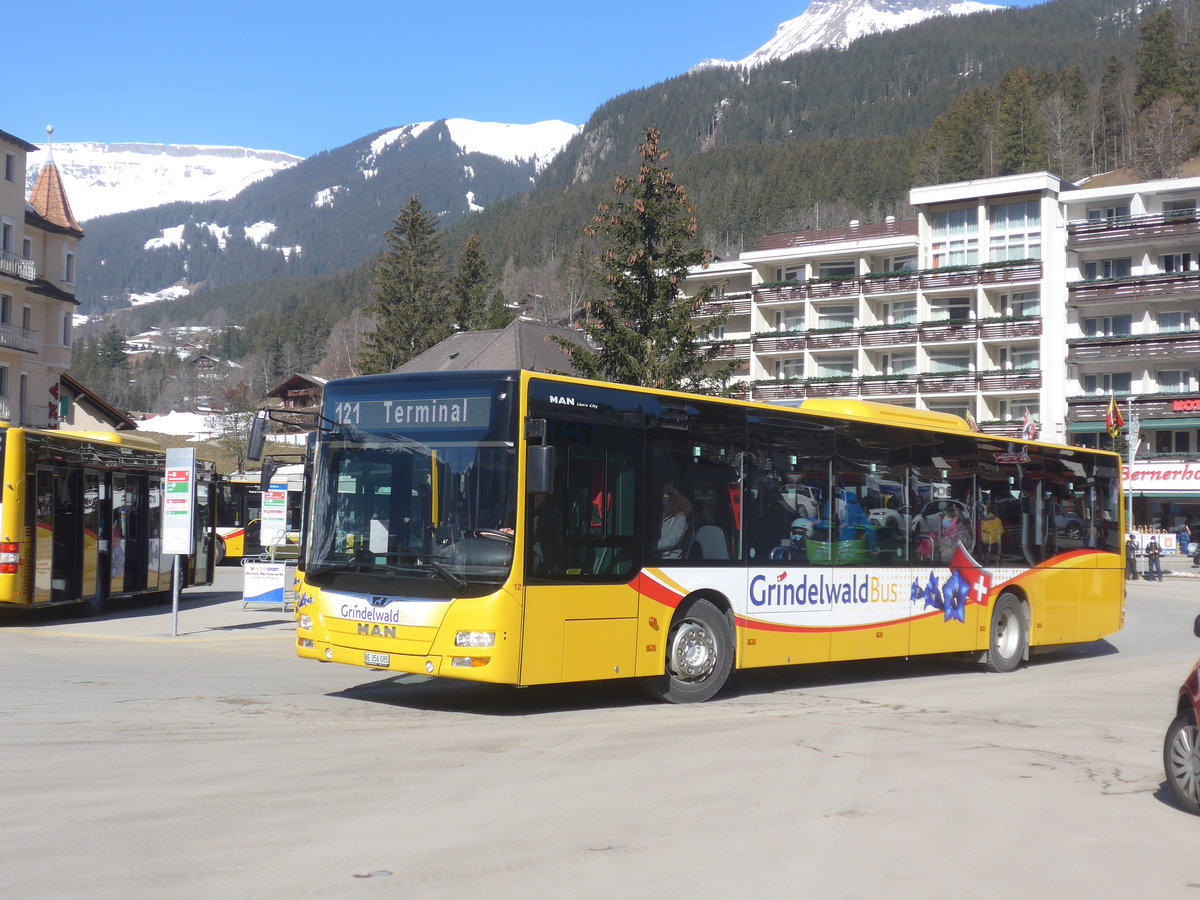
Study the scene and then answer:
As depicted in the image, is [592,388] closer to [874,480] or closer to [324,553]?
[324,553]

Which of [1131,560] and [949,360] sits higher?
[949,360]

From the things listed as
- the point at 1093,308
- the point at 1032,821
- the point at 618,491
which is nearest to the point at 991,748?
the point at 1032,821

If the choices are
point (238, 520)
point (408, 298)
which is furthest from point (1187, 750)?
point (408, 298)

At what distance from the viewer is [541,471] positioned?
407 inches

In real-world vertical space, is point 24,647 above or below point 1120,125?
below

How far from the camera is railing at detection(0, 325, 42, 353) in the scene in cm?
5806

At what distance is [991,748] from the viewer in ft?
33.1

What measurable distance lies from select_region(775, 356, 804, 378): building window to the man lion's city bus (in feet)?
217

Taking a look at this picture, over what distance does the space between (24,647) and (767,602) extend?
31.3 ft

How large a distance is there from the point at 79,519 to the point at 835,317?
213 ft

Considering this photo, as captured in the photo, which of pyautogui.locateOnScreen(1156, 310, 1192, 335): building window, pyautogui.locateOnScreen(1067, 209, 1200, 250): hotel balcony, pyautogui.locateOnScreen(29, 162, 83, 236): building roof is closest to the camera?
pyautogui.locateOnScreen(1067, 209, 1200, 250): hotel balcony

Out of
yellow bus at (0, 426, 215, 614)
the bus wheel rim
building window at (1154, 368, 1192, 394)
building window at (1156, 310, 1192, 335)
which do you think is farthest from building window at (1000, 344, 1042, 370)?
the bus wheel rim

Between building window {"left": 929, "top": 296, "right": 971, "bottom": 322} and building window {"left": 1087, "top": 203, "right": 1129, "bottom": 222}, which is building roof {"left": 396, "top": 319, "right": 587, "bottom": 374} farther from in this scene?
building window {"left": 1087, "top": 203, "right": 1129, "bottom": 222}

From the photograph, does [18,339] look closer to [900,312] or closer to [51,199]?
[51,199]
